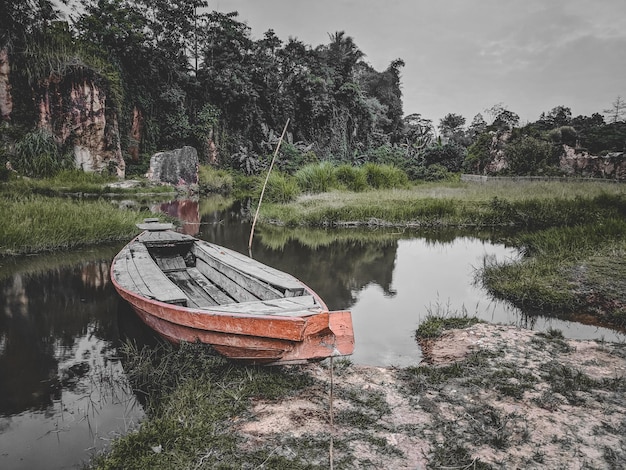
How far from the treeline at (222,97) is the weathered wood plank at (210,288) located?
12.7 metres

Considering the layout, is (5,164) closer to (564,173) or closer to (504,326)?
(504,326)

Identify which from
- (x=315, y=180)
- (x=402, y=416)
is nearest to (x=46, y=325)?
(x=402, y=416)

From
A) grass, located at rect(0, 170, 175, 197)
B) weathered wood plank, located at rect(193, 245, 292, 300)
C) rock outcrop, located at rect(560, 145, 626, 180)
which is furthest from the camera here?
rock outcrop, located at rect(560, 145, 626, 180)

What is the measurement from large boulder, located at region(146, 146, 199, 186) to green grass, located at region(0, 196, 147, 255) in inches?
414

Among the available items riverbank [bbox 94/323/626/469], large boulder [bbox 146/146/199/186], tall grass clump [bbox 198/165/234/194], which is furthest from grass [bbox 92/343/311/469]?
tall grass clump [bbox 198/165/234/194]

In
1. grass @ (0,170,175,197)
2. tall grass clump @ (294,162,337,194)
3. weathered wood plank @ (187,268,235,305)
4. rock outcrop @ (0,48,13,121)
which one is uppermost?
rock outcrop @ (0,48,13,121)

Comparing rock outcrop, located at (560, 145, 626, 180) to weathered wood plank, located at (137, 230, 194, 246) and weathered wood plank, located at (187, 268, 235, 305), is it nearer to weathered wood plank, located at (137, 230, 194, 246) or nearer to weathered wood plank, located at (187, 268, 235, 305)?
weathered wood plank, located at (137, 230, 194, 246)

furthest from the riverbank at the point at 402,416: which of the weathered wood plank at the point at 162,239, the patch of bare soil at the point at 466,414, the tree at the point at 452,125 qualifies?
the tree at the point at 452,125

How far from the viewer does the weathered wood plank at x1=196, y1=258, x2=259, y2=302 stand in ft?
12.5

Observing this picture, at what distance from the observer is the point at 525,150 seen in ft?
68.4

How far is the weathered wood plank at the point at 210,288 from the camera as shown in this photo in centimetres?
397

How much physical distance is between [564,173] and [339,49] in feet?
54.1

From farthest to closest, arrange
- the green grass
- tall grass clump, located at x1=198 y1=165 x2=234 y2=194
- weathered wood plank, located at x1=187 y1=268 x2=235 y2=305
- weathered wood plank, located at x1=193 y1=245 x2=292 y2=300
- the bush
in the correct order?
tall grass clump, located at x1=198 y1=165 x2=234 y2=194 → the bush → the green grass → weathered wood plank, located at x1=187 y1=268 x2=235 y2=305 → weathered wood plank, located at x1=193 y1=245 x2=292 y2=300

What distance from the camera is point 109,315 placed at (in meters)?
4.65
